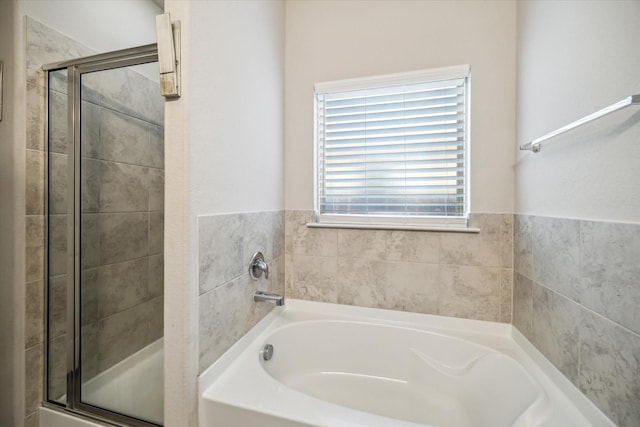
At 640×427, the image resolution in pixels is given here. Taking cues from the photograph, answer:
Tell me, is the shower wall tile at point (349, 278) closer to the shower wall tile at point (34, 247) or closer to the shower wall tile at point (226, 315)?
the shower wall tile at point (226, 315)

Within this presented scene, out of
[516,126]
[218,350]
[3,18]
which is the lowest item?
[218,350]

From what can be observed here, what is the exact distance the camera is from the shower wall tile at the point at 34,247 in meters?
1.17

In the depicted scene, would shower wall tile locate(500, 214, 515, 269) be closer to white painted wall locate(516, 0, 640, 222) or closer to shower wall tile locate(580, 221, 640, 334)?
white painted wall locate(516, 0, 640, 222)

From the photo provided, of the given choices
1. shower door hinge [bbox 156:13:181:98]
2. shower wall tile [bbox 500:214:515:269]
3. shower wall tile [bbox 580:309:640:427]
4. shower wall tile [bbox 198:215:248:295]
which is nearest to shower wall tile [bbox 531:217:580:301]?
shower wall tile [bbox 580:309:640:427]

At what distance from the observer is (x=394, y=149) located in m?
1.61

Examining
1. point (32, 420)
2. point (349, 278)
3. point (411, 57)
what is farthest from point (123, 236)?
point (411, 57)

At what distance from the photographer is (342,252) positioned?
1.64 metres

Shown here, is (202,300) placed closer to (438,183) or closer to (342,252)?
(342,252)

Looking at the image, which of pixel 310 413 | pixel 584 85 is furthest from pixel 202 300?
pixel 584 85

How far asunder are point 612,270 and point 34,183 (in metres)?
2.17

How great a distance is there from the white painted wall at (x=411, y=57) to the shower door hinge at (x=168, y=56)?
Answer: 0.91 metres

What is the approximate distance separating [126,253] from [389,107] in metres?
1.74

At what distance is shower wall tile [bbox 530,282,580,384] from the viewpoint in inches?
34.5

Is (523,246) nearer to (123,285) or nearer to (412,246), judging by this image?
(412,246)
